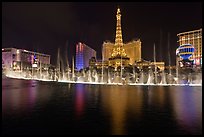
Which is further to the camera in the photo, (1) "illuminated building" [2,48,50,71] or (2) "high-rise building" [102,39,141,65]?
(2) "high-rise building" [102,39,141,65]

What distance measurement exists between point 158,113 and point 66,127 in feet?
13.0

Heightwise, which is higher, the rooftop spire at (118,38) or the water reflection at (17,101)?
the rooftop spire at (118,38)

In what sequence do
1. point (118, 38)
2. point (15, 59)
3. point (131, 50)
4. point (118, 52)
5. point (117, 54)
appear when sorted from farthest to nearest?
point (131, 50) → point (15, 59) → point (117, 54) → point (118, 52) → point (118, 38)

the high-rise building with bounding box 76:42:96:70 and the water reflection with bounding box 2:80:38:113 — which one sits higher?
the high-rise building with bounding box 76:42:96:70

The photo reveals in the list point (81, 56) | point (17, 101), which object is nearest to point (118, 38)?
point (81, 56)

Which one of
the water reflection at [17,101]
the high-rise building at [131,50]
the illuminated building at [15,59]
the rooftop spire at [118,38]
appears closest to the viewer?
the water reflection at [17,101]

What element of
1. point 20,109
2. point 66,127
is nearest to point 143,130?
point 66,127

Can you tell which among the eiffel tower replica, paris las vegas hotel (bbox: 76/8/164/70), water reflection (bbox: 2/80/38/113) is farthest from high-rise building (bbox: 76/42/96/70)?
water reflection (bbox: 2/80/38/113)

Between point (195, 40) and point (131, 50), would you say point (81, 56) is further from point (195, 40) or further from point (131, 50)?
point (195, 40)

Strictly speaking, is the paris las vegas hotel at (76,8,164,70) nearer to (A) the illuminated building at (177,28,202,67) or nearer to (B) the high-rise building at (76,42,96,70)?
(B) the high-rise building at (76,42,96,70)

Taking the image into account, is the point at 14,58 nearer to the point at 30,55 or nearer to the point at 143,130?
the point at 30,55

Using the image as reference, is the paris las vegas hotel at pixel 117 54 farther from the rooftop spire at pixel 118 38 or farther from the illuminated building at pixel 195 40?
the illuminated building at pixel 195 40

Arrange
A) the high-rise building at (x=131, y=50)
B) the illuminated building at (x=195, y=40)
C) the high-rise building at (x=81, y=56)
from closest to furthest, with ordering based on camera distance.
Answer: the illuminated building at (x=195, y=40)
the high-rise building at (x=131, y=50)
the high-rise building at (x=81, y=56)

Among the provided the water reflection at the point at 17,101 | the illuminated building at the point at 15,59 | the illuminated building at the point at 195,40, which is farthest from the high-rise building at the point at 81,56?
the water reflection at the point at 17,101
